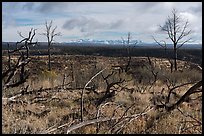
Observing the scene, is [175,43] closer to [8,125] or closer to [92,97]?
[92,97]

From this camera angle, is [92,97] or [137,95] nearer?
[92,97]

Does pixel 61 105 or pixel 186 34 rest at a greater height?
pixel 186 34

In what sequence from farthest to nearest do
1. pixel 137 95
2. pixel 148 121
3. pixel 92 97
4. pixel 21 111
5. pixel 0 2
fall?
1. pixel 137 95
2. pixel 92 97
3. pixel 21 111
4. pixel 148 121
5. pixel 0 2

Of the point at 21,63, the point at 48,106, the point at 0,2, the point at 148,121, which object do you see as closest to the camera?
the point at 0,2

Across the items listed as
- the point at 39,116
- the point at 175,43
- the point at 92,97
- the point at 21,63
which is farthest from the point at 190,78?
the point at 21,63

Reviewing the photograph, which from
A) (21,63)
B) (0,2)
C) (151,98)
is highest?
(0,2)

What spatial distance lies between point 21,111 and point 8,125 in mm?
1958

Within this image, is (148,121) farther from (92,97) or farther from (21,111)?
(92,97)

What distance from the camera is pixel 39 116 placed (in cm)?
690

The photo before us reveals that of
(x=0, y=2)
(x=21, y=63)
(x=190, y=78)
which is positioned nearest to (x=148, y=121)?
(x=21, y=63)

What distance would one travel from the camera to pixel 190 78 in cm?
1898

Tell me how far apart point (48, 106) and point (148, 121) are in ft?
11.2

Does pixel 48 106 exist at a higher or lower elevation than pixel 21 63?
lower

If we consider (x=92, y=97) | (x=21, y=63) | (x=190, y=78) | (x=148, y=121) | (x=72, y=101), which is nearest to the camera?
(x=21, y=63)
